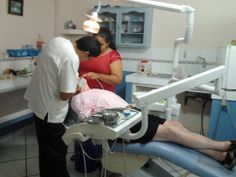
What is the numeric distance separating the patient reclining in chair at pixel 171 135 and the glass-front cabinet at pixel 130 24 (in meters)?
1.97

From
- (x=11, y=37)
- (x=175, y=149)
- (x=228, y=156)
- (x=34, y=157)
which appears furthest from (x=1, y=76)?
(x=228, y=156)

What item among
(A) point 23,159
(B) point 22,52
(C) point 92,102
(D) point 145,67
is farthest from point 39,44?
(C) point 92,102

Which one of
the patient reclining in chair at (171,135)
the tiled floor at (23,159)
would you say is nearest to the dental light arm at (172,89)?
the patient reclining in chair at (171,135)

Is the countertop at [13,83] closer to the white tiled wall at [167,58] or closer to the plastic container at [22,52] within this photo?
the plastic container at [22,52]

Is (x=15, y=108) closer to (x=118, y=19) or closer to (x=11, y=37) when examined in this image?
(x=11, y=37)

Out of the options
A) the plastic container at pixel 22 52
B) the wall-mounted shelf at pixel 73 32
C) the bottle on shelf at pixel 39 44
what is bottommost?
the plastic container at pixel 22 52

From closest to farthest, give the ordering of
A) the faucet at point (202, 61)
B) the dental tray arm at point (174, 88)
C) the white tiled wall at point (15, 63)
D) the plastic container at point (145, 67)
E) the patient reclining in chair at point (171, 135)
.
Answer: the dental tray arm at point (174, 88), the patient reclining in chair at point (171, 135), the white tiled wall at point (15, 63), the faucet at point (202, 61), the plastic container at point (145, 67)

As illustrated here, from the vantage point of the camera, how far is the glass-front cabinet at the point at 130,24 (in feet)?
12.3

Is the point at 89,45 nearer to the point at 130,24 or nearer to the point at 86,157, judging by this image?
the point at 86,157

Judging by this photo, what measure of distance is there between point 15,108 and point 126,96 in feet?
4.92

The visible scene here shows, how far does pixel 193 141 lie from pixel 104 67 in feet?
3.64

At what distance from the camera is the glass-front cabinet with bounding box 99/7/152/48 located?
374cm

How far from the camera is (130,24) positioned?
3.86m

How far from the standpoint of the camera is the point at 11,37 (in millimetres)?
3311
